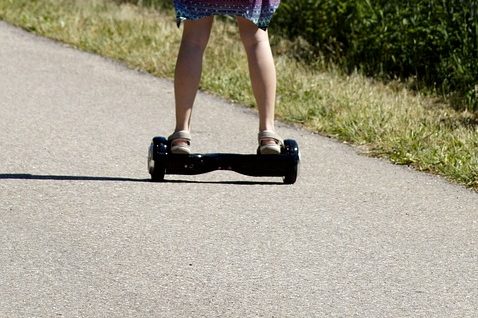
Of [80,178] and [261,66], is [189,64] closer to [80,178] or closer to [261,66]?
[261,66]

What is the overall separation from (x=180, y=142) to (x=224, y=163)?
0.22m

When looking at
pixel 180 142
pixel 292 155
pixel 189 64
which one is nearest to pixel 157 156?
pixel 180 142

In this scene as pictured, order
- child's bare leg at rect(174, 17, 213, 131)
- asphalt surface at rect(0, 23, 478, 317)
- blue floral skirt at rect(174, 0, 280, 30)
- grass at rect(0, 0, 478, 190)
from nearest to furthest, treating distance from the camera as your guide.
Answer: asphalt surface at rect(0, 23, 478, 317)
blue floral skirt at rect(174, 0, 280, 30)
child's bare leg at rect(174, 17, 213, 131)
grass at rect(0, 0, 478, 190)

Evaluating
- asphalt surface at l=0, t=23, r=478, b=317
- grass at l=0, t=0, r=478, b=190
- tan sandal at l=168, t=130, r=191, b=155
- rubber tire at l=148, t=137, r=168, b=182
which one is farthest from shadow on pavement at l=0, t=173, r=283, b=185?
grass at l=0, t=0, r=478, b=190

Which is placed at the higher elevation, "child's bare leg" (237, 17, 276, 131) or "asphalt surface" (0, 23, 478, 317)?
"child's bare leg" (237, 17, 276, 131)

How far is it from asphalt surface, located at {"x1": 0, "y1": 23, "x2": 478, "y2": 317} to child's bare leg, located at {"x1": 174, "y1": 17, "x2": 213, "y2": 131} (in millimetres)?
358

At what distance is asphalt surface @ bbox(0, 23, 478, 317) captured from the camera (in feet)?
16.9

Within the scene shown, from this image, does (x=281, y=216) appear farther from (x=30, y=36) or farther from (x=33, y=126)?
(x=30, y=36)

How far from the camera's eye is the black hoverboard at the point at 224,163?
669cm

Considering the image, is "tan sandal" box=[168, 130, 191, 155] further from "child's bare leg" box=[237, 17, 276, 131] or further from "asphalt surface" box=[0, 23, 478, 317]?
"child's bare leg" box=[237, 17, 276, 131]

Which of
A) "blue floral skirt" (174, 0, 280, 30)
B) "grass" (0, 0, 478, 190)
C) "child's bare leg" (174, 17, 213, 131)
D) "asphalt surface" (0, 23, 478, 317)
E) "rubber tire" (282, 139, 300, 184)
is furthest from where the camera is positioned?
"grass" (0, 0, 478, 190)

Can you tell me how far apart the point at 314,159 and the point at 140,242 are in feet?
6.55

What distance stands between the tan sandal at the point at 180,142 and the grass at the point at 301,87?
1363 millimetres

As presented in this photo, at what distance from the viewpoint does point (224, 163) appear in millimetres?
6738
